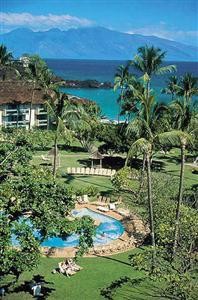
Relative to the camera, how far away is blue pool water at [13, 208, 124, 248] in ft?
92.3

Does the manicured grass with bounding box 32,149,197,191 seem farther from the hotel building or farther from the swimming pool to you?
the hotel building

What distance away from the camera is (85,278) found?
73.7 ft

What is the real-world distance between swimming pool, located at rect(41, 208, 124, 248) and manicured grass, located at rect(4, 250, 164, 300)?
285 centimetres

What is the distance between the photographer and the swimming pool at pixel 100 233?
28141mm

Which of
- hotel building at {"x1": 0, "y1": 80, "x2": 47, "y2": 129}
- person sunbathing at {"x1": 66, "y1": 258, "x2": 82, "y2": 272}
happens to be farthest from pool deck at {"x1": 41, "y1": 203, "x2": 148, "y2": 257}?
hotel building at {"x1": 0, "y1": 80, "x2": 47, "y2": 129}

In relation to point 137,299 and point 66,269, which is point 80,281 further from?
point 137,299

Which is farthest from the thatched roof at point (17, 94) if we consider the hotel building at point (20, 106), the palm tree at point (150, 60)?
the palm tree at point (150, 60)

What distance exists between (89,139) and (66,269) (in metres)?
26.4

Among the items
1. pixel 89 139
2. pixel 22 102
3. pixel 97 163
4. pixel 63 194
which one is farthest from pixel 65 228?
pixel 22 102

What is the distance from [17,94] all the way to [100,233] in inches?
1308

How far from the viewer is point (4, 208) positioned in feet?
53.1

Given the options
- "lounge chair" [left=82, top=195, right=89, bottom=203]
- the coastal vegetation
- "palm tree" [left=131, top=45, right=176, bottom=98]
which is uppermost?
"palm tree" [left=131, top=45, right=176, bottom=98]

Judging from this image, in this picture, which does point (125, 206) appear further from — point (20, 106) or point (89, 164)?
point (20, 106)

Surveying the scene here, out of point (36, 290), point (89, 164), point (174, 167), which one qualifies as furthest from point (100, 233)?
point (174, 167)
